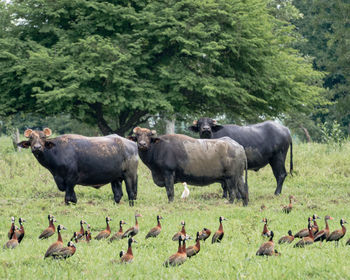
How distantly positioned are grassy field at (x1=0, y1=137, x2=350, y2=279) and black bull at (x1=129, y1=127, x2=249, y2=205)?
675 millimetres

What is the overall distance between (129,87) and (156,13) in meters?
4.04

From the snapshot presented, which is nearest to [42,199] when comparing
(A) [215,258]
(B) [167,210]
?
(B) [167,210]

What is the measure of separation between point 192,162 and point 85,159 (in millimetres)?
3106

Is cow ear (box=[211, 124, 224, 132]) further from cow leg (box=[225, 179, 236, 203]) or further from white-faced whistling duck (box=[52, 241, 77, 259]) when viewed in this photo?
white-faced whistling duck (box=[52, 241, 77, 259])

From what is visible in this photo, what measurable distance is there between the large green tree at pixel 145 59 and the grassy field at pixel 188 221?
Answer: 11.7ft

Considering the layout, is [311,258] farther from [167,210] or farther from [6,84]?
[6,84]

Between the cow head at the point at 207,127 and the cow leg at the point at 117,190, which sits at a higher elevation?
the cow head at the point at 207,127

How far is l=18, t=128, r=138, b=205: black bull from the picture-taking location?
1493cm

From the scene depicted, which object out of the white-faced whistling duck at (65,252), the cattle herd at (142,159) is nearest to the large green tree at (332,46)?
the cattle herd at (142,159)

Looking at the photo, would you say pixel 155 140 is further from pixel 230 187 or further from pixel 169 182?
pixel 230 187

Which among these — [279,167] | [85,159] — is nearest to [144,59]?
[279,167]

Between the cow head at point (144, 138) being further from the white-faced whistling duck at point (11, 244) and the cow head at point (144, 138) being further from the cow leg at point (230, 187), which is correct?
the white-faced whistling duck at point (11, 244)

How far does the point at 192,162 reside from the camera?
15492 mm

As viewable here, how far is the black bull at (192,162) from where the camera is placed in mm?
15453
